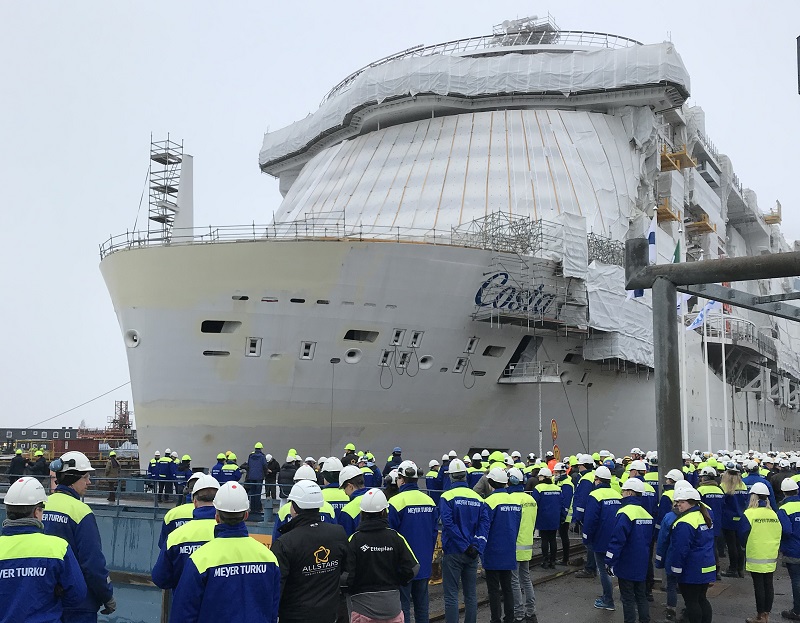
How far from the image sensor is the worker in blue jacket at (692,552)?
7.91 meters

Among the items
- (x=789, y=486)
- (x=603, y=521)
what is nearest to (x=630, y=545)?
(x=603, y=521)

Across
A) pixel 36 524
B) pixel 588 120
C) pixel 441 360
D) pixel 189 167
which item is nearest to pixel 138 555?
pixel 36 524

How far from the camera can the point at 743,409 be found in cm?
4294

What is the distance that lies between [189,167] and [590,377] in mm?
16295

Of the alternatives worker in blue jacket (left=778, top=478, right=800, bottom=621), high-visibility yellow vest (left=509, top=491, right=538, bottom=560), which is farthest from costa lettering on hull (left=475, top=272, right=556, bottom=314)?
worker in blue jacket (left=778, top=478, right=800, bottom=621)

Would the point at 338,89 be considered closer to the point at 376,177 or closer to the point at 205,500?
the point at 376,177

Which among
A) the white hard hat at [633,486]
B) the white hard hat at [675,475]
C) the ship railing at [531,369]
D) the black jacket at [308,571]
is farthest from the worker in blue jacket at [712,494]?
the ship railing at [531,369]

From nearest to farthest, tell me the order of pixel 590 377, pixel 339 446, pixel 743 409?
pixel 339 446, pixel 590 377, pixel 743 409

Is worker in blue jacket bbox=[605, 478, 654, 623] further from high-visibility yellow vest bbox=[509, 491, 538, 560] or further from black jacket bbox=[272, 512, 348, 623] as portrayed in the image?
black jacket bbox=[272, 512, 348, 623]

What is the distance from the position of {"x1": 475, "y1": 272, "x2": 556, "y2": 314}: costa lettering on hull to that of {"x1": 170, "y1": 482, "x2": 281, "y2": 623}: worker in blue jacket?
19.8m

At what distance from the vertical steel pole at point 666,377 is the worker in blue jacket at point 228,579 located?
724cm

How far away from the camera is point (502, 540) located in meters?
8.65

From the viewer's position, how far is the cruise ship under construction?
22.2 meters

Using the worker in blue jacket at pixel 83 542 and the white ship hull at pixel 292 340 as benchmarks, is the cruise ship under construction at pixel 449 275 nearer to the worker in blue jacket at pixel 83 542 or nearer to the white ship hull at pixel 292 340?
the white ship hull at pixel 292 340
